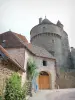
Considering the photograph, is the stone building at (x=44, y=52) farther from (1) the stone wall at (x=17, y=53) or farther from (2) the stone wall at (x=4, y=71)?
(2) the stone wall at (x=4, y=71)

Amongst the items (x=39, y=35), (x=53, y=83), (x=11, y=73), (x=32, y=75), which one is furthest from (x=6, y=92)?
(x=39, y=35)

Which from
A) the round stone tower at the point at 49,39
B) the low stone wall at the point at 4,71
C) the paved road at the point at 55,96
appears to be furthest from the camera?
the round stone tower at the point at 49,39

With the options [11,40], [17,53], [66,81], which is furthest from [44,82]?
[11,40]

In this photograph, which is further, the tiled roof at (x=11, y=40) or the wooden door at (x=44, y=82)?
the wooden door at (x=44, y=82)

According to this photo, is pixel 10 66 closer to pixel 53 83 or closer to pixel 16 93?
pixel 16 93

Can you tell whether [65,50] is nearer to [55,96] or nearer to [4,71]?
[55,96]

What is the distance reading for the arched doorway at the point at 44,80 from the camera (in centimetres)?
2244

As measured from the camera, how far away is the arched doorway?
22.4 m

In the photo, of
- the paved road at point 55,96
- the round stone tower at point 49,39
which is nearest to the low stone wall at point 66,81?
the round stone tower at point 49,39

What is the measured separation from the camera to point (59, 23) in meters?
42.7

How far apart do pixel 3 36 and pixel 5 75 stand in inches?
488

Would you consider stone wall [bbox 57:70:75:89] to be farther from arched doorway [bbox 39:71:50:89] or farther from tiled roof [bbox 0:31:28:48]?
tiled roof [bbox 0:31:28:48]

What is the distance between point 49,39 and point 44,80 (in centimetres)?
1465

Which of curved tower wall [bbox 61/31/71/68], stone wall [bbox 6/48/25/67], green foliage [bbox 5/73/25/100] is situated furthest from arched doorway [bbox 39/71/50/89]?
curved tower wall [bbox 61/31/71/68]
